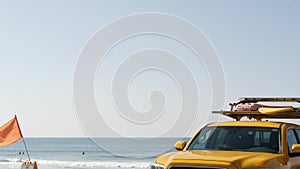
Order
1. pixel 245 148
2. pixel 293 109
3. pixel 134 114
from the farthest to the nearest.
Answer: pixel 134 114
pixel 293 109
pixel 245 148

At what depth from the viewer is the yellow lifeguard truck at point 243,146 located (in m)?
7.44

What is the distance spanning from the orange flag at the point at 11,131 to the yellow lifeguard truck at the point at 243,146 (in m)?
10.3

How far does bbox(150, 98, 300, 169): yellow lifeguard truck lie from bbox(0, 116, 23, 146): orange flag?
1029 cm

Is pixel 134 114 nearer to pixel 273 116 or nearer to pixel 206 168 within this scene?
pixel 273 116

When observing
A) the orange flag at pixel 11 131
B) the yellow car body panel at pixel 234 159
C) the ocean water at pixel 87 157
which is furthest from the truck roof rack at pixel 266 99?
the ocean water at pixel 87 157

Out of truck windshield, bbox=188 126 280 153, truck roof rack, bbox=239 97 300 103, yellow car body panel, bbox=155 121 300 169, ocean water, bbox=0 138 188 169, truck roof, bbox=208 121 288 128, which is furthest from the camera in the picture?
ocean water, bbox=0 138 188 169

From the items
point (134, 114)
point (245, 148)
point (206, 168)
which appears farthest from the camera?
point (134, 114)

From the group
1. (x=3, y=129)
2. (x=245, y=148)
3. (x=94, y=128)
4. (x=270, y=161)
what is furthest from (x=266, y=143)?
(x=3, y=129)

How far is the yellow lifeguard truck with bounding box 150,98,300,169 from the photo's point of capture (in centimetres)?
744

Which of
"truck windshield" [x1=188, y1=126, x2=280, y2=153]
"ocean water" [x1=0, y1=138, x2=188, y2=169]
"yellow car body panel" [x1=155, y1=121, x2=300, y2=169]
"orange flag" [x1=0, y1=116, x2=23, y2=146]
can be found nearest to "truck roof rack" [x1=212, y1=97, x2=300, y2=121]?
"truck windshield" [x1=188, y1=126, x2=280, y2=153]

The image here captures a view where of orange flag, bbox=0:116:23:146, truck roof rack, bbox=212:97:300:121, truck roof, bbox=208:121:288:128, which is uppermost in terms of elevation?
orange flag, bbox=0:116:23:146

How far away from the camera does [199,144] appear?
8891 mm

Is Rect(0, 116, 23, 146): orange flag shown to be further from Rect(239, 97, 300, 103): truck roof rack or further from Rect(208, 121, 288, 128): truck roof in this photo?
Rect(208, 121, 288, 128): truck roof

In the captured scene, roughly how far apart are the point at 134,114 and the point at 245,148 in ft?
25.4
